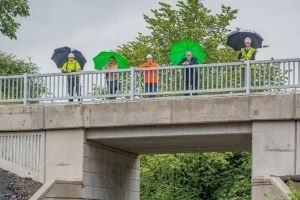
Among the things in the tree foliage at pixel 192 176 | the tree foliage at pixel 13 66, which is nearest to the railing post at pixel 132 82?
→ the tree foliage at pixel 192 176

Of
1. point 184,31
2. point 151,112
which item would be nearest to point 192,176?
point 184,31

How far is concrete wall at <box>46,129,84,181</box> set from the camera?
24.9 metres

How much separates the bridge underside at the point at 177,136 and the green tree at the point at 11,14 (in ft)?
57.7

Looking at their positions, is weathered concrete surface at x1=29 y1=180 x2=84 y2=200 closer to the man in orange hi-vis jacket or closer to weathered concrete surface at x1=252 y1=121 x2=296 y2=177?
the man in orange hi-vis jacket

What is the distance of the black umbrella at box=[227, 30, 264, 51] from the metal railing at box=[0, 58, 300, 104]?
116 cm

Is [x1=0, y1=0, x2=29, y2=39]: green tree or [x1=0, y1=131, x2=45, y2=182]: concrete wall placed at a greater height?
[x1=0, y1=0, x2=29, y2=39]: green tree

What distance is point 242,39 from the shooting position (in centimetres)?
2652

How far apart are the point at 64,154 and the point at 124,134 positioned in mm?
1733

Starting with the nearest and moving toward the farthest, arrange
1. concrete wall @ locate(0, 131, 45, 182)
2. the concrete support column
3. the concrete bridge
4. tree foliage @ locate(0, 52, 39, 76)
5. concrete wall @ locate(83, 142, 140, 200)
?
1. the concrete support column
2. the concrete bridge
3. concrete wall @ locate(83, 142, 140, 200)
4. concrete wall @ locate(0, 131, 45, 182)
5. tree foliage @ locate(0, 52, 39, 76)

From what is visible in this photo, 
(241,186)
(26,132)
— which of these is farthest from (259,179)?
(241,186)

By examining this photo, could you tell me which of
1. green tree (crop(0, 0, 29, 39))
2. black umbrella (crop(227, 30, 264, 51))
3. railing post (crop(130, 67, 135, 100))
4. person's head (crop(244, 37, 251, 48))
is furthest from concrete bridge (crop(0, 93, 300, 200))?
green tree (crop(0, 0, 29, 39))

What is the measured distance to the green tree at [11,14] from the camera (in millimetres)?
43812

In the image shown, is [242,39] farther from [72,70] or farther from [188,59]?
[72,70]

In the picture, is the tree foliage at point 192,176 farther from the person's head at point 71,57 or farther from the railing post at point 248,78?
the railing post at point 248,78
